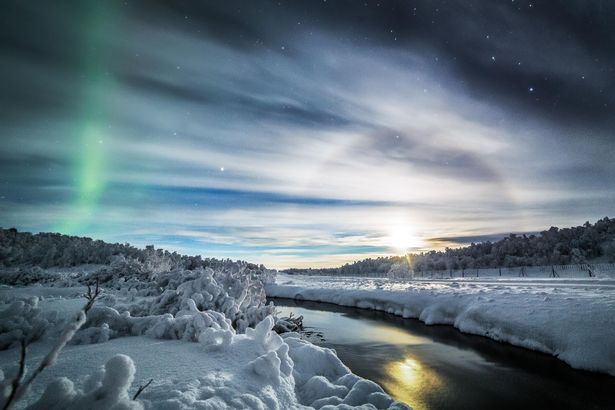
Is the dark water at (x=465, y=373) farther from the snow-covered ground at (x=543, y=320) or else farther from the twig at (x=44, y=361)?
the twig at (x=44, y=361)

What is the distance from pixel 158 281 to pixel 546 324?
68.7 feet

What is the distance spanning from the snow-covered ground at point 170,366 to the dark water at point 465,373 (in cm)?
405

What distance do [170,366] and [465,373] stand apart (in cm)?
1272

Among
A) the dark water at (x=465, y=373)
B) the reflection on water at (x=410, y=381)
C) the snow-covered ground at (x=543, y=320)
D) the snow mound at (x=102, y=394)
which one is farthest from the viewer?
the snow-covered ground at (x=543, y=320)

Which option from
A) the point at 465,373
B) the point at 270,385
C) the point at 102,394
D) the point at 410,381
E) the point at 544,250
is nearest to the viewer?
the point at 102,394

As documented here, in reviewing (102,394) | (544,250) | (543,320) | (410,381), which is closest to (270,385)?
(102,394)

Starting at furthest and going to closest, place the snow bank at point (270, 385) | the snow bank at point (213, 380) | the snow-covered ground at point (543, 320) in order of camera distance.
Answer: the snow-covered ground at point (543, 320)
the snow bank at point (270, 385)
the snow bank at point (213, 380)

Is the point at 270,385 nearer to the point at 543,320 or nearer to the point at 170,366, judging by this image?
the point at 170,366

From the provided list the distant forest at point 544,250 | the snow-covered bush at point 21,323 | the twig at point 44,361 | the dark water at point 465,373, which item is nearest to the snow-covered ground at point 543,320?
the dark water at point 465,373

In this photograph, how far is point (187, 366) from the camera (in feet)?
19.3

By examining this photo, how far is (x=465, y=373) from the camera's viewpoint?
514 inches

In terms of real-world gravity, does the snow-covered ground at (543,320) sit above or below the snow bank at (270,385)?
below

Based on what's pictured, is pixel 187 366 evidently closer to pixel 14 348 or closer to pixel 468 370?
pixel 14 348

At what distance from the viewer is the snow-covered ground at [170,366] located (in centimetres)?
342
